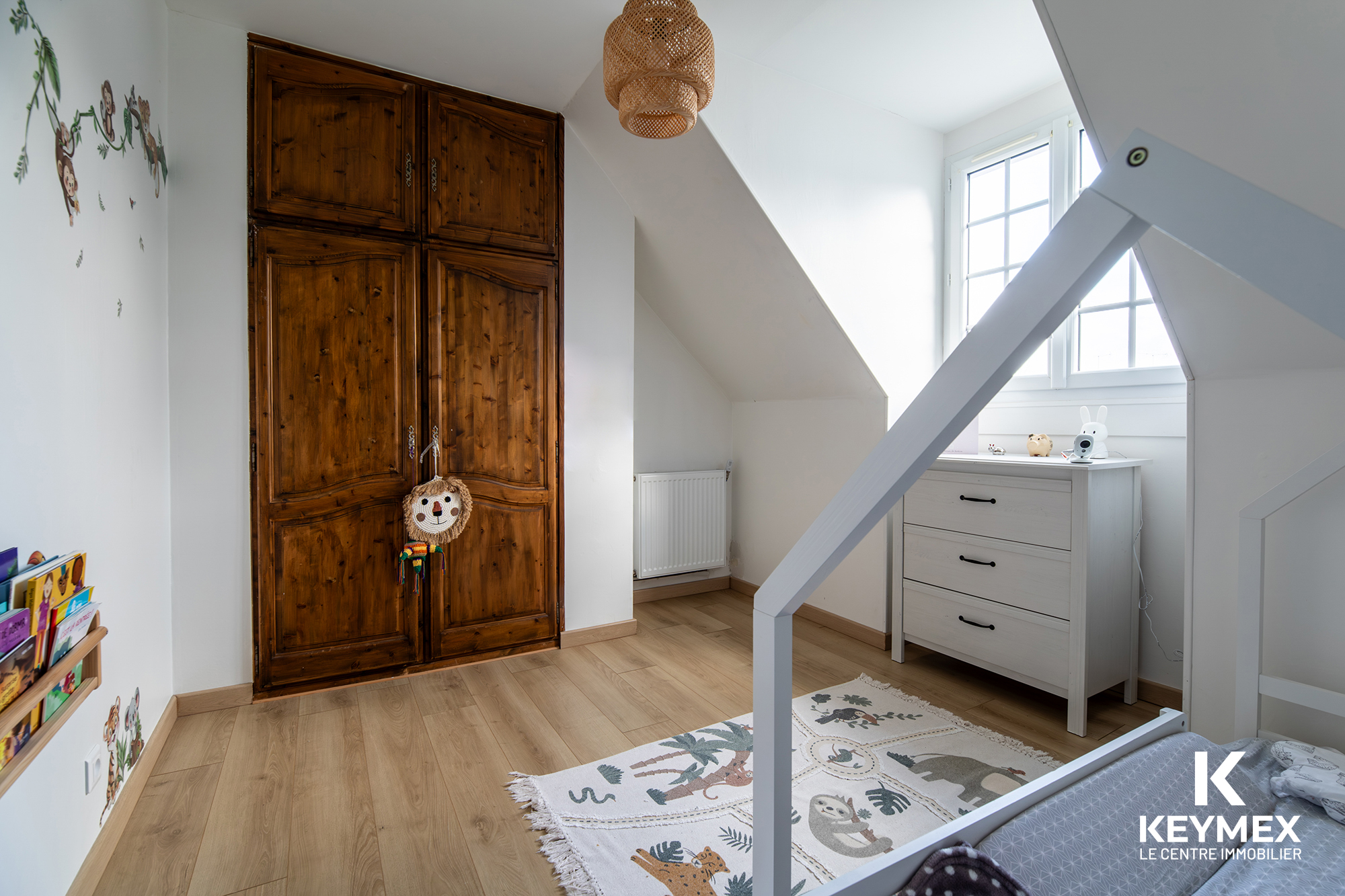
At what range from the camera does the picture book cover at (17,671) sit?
100cm

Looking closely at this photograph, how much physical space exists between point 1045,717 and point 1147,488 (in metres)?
0.94

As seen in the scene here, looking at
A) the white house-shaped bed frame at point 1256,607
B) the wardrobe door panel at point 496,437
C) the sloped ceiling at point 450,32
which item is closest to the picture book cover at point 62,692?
the wardrobe door panel at point 496,437

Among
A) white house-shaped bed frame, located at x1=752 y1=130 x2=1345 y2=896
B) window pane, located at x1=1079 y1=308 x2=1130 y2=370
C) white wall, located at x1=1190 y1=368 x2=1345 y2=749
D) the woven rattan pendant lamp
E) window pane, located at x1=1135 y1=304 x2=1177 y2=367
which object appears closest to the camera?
white house-shaped bed frame, located at x1=752 y1=130 x2=1345 y2=896

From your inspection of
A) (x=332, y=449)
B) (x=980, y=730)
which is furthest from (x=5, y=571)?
(x=980, y=730)

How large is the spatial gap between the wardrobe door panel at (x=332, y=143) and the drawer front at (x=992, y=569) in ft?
8.30

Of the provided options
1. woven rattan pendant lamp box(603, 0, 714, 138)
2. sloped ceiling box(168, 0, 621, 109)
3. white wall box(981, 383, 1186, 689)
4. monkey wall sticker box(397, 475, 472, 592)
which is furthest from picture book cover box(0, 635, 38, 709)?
white wall box(981, 383, 1186, 689)

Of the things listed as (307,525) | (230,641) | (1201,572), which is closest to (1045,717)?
(1201,572)

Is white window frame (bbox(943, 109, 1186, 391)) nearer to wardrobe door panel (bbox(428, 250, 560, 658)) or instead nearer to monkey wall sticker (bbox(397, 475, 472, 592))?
wardrobe door panel (bbox(428, 250, 560, 658))

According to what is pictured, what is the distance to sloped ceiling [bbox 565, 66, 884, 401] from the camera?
8.70ft

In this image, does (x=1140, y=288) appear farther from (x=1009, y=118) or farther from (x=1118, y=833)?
(x=1118, y=833)

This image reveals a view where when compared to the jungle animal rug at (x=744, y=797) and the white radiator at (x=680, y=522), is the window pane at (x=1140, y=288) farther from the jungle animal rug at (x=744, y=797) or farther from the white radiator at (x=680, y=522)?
the white radiator at (x=680, y=522)

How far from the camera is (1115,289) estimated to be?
2588 millimetres

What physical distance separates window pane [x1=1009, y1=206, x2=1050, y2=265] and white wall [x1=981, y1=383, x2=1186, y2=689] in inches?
29.8

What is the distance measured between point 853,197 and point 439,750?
8.95 ft
